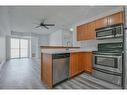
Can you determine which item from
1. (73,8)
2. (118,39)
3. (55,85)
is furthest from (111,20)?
(55,85)

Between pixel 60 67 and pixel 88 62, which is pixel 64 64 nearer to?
pixel 60 67

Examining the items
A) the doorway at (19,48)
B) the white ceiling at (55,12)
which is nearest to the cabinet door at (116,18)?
the white ceiling at (55,12)

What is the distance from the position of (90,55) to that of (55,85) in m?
1.74

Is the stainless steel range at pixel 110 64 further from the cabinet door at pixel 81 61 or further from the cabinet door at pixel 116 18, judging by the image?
the cabinet door at pixel 116 18

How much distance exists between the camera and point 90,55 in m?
3.85

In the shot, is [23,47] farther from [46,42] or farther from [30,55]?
[46,42]

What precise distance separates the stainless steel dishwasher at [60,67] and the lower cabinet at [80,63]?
0.27m

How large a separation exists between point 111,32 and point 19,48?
27.3 feet

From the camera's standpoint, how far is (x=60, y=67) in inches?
109

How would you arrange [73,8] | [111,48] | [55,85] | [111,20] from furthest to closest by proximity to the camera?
[73,8]
[111,20]
[111,48]
[55,85]

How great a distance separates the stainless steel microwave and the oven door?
1.93 ft

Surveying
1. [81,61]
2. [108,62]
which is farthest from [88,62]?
[108,62]

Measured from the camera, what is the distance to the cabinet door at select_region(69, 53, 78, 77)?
3.30 metres

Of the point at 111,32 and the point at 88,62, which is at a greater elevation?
the point at 111,32
